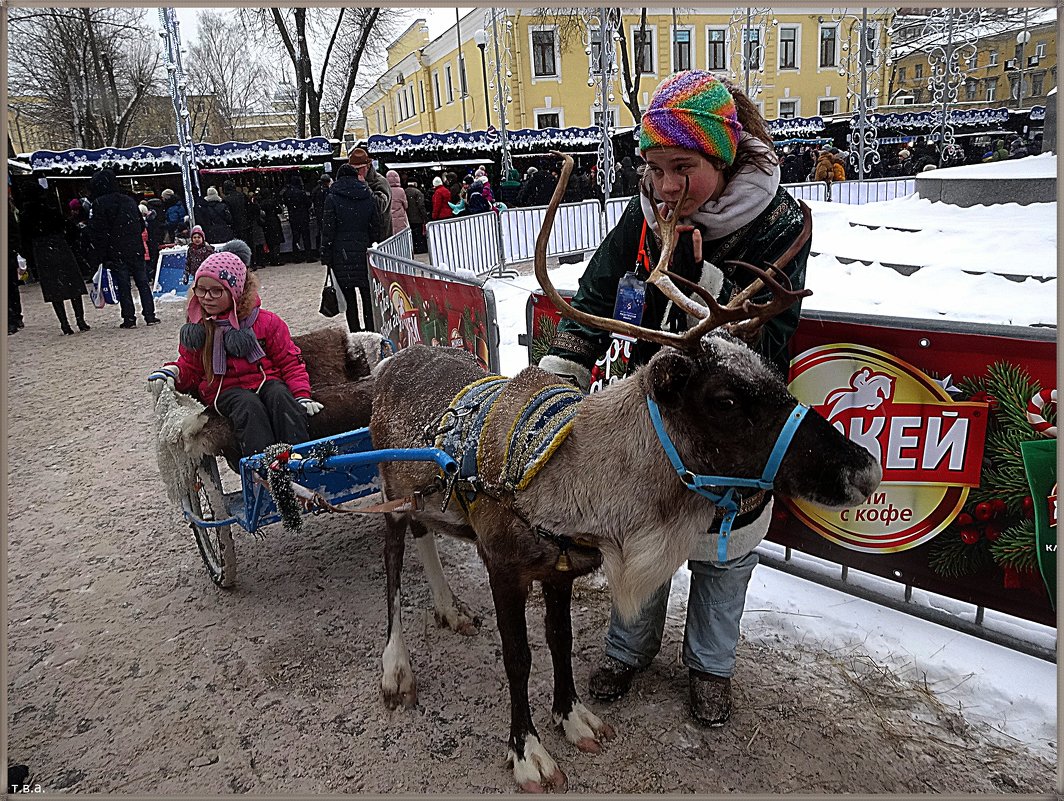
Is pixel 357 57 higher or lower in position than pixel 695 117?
higher

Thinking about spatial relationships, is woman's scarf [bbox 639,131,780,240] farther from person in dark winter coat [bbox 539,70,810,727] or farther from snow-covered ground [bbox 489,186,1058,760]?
snow-covered ground [bbox 489,186,1058,760]

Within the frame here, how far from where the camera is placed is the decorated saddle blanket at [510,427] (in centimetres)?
242

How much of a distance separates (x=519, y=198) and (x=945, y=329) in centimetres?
1592

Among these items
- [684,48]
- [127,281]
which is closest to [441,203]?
[127,281]

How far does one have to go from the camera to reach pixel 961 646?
3184 millimetres

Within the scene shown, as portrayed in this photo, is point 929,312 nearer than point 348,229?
Yes

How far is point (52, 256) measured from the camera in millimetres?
11344

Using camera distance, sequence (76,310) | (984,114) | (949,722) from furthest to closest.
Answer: (984,114), (76,310), (949,722)

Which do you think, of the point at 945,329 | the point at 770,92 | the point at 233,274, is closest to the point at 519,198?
the point at 233,274

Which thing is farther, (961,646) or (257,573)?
(257,573)

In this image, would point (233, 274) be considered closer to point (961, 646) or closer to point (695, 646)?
point (695, 646)

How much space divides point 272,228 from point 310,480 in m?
17.0

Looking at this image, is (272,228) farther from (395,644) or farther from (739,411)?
(739,411)

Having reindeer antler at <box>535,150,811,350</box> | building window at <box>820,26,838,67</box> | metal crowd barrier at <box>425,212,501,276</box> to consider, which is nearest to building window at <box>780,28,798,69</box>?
building window at <box>820,26,838,67</box>
